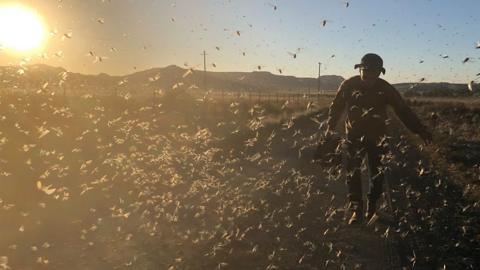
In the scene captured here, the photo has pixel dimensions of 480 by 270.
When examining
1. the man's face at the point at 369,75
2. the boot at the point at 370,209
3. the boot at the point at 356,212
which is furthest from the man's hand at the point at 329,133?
the boot at the point at 370,209

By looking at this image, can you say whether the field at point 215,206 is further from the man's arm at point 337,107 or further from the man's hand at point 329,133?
the man's arm at point 337,107

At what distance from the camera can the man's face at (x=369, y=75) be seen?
8.83m

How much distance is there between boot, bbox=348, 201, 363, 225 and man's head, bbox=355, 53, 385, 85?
191 centimetres

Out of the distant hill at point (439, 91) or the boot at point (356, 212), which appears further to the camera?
the distant hill at point (439, 91)

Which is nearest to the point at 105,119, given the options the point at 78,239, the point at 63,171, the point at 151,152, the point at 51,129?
the point at 51,129

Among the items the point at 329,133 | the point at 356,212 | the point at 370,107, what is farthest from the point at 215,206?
the point at 370,107

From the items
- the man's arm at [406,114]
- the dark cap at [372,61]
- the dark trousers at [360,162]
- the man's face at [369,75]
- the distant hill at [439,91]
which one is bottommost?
the distant hill at [439,91]

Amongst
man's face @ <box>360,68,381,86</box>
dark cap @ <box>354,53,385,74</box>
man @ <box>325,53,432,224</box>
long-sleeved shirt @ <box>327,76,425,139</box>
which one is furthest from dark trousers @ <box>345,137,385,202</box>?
dark cap @ <box>354,53,385,74</box>

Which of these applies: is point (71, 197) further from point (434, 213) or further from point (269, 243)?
point (434, 213)

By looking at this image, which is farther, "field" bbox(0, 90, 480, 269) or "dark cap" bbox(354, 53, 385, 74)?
"dark cap" bbox(354, 53, 385, 74)

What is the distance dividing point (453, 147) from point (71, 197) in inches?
464

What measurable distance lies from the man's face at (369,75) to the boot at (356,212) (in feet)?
6.22

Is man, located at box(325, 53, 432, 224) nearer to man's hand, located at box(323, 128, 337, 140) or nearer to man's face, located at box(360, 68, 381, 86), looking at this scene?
man's face, located at box(360, 68, 381, 86)

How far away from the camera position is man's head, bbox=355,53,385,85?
28.8 ft
